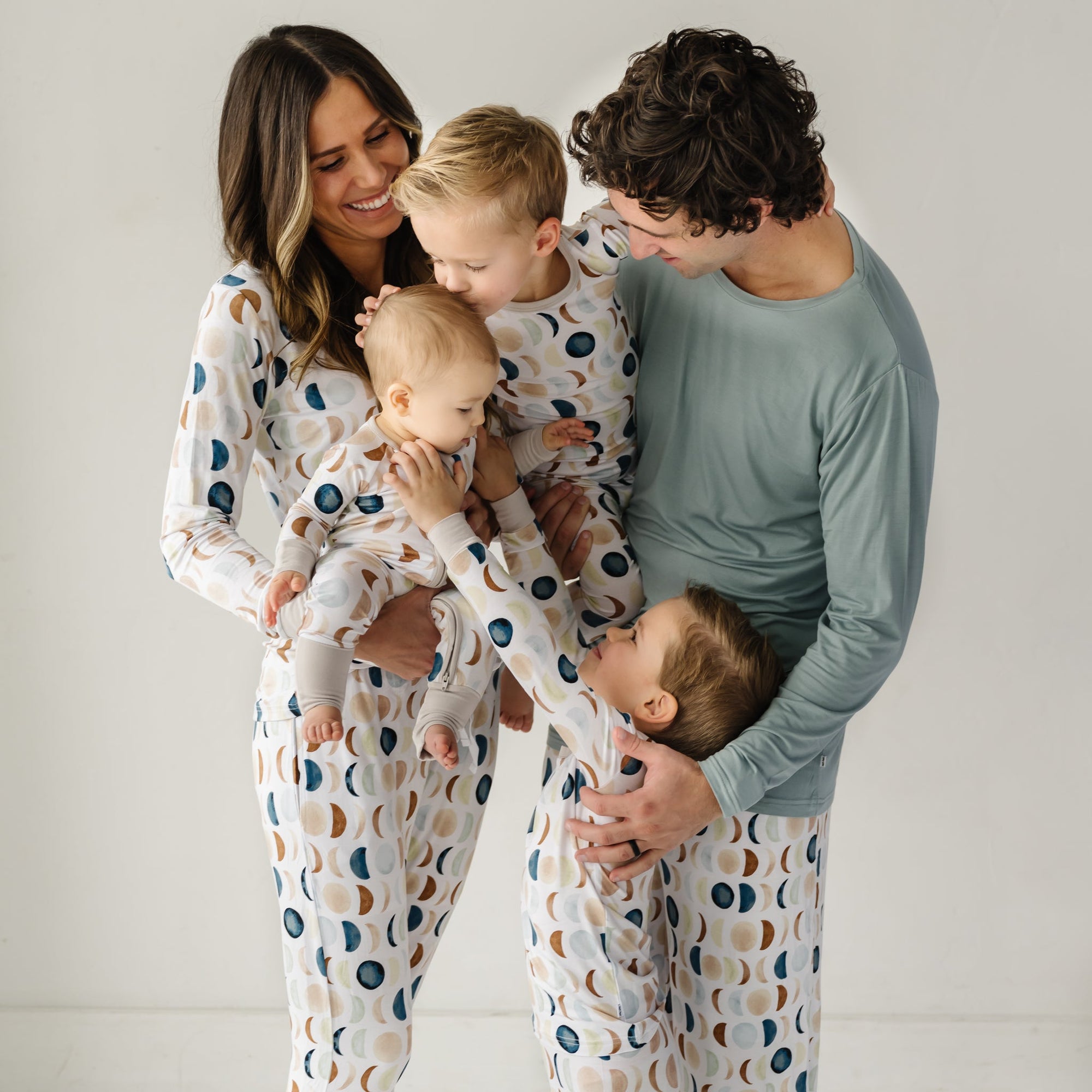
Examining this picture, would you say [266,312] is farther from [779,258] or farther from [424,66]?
[424,66]

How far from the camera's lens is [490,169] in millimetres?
1461

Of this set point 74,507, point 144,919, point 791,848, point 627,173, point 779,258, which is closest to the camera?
point 627,173

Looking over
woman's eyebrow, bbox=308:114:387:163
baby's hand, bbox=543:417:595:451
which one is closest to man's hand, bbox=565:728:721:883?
baby's hand, bbox=543:417:595:451

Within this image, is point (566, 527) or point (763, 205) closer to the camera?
point (763, 205)

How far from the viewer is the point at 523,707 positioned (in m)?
1.99

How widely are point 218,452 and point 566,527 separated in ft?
1.82

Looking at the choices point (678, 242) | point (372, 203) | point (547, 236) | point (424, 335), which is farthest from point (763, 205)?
point (372, 203)

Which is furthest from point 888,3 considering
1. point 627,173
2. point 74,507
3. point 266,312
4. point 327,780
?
point 74,507

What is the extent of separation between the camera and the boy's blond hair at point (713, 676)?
5.12 feet

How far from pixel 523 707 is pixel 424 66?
134 centimetres

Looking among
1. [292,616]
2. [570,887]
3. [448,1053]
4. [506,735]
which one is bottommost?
[448,1053]

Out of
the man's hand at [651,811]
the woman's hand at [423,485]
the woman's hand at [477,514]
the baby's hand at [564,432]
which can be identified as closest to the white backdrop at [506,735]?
the baby's hand at [564,432]

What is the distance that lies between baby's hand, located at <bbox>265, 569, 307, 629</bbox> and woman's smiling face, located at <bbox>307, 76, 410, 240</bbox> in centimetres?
54

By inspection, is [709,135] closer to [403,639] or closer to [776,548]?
[776,548]
